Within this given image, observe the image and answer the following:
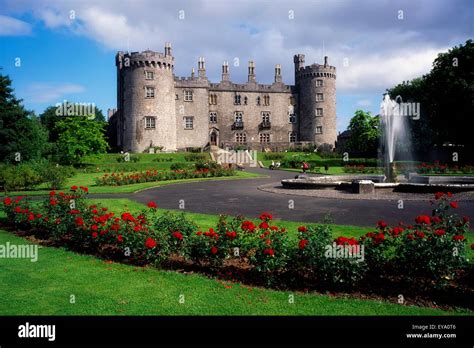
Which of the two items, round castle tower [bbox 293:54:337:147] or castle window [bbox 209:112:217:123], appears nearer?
A: castle window [bbox 209:112:217:123]

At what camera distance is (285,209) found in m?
16.3

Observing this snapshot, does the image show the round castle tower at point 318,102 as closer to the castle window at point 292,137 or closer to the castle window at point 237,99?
the castle window at point 292,137

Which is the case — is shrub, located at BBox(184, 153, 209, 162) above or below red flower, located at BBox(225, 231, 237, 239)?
above

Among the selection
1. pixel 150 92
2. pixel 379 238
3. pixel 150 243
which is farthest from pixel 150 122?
pixel 379 238

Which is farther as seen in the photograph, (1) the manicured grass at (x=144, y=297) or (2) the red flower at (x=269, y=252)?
(2) the red flower at (x=269, y=252)

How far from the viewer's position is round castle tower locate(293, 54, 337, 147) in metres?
72.1

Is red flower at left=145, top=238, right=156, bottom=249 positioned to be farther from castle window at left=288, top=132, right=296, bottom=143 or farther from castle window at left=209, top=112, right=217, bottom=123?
castle window at left=288, top=132, right=296, bottom=143

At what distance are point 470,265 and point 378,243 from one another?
159 centimetres

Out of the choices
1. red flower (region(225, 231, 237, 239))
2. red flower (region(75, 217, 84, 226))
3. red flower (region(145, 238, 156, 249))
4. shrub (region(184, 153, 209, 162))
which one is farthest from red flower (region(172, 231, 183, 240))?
shrub (region(184, 153, 209, 162))

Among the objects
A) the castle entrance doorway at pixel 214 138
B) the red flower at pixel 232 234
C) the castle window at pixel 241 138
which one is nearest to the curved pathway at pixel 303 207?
the red flower at pixel 232 234

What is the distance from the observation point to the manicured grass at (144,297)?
6.29 meters

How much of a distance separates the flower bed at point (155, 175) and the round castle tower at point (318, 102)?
3899 cm

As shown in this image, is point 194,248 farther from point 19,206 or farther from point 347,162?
point 347,162
